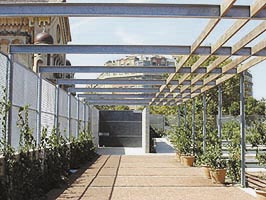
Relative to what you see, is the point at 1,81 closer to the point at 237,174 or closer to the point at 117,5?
the point at 117,5

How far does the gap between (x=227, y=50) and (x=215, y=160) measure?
372 cm

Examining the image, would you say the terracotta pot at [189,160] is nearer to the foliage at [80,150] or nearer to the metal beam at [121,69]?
the foliage at [80,150]

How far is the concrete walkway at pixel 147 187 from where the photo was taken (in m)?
9.48

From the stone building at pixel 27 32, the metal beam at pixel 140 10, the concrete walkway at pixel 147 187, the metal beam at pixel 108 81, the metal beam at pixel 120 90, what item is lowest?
the concrete walkway at pixel 147 187

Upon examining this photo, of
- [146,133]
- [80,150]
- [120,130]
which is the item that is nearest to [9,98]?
[80,150]

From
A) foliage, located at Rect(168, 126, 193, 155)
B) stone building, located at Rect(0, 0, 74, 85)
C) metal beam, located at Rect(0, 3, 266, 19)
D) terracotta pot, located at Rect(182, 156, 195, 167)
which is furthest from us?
stone building, located at Rect(0, 0, 74, 85)

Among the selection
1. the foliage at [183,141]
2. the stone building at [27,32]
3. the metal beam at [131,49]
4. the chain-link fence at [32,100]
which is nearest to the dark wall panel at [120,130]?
the stone building at [27,32]

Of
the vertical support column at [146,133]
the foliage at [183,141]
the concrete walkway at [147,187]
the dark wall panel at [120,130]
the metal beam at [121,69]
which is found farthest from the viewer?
the dark wall panel at [120,130]

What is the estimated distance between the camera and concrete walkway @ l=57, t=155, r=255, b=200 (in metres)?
9.48

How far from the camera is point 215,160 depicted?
1178 centimetres

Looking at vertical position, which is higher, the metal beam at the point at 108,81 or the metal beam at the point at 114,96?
the metal beam at the point at 108,81

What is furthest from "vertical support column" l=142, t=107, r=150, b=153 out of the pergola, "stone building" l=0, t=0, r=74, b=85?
the pergola

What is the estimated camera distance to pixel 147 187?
35.7 ft

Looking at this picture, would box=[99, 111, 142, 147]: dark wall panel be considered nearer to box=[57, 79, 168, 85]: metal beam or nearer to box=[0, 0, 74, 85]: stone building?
box=[0, 0, 74, 85]: stone building
